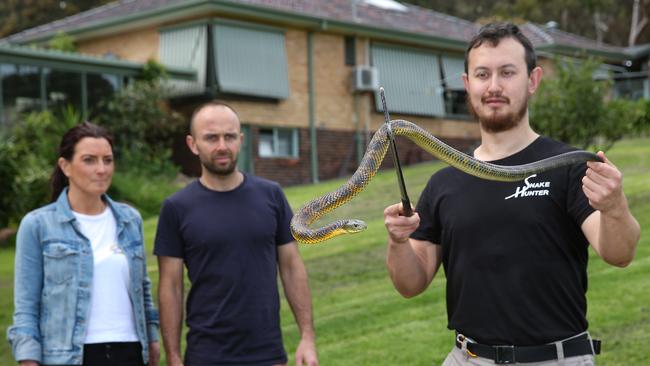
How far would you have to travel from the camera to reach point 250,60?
79.7 ft

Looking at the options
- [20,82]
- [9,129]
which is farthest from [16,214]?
[20,82]

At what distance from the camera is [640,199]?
13.6 meters

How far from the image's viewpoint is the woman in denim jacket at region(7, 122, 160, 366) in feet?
14.4

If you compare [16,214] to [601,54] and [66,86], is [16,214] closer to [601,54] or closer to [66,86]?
[66,86]

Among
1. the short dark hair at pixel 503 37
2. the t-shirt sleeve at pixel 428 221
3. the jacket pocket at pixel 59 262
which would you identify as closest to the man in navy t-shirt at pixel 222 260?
the jacket pocket at pixel 59 262

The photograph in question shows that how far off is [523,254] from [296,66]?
22491 mm

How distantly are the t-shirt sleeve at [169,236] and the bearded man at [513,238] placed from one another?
1606 mm

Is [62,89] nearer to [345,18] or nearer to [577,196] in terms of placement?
[345,18]

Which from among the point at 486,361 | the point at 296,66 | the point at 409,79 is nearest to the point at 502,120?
the point at 486,361

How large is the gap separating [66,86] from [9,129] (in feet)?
7.65

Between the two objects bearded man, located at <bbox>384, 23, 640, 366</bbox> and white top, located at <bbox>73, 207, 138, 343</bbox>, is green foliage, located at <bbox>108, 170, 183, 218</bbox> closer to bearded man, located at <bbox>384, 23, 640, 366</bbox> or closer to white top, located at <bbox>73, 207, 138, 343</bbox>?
white top, located at <bbox>73, 207, 138, 343</bbox>

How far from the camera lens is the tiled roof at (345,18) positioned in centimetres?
2505

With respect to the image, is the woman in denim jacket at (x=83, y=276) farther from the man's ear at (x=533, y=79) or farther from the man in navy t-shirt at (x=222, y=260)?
the man's ear at (x=533, y=79)

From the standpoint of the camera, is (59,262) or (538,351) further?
(59,262)
